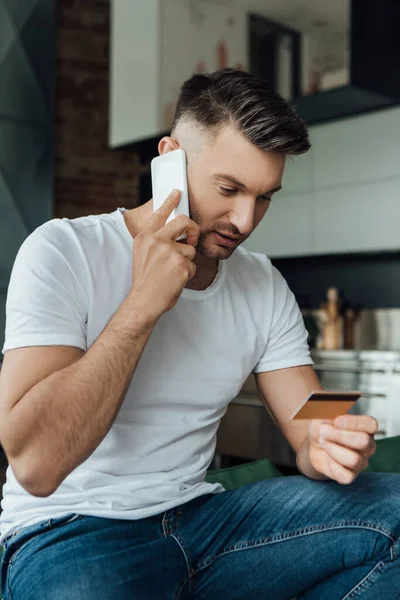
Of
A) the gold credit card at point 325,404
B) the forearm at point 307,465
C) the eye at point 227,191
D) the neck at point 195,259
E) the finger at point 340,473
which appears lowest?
the forearm at point 307,465

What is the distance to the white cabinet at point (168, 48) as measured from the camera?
13.7ft

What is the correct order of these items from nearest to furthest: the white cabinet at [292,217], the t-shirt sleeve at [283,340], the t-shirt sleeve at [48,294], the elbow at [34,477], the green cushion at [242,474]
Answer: the elbow at [34,477]
the t-shirt sleeve at [48,294]
the t-shirt sleeve at [283,340]
the green cushion at [242,474]
the white cabinet at [292,217]

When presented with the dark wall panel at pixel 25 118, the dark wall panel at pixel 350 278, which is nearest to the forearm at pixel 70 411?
the dark wall panel at pixel 350 278

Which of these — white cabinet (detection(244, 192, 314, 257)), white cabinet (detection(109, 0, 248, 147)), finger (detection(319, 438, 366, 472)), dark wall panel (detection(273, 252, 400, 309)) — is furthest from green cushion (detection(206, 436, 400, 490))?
white cabinet (detection(109, 0, 248, 147))

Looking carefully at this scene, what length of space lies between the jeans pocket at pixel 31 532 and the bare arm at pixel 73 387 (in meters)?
0.12

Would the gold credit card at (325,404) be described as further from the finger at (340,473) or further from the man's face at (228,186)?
the man's face at (228,186)

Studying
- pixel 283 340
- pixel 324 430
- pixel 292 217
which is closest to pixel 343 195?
pixel 292 217

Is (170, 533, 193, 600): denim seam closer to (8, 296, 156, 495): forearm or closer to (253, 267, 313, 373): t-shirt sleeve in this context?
(8, 296, 156, 495): forearm

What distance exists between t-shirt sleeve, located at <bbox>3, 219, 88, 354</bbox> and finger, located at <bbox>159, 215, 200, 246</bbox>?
149 mm

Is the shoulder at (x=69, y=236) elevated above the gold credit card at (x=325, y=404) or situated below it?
above

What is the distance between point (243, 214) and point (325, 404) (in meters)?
0.40

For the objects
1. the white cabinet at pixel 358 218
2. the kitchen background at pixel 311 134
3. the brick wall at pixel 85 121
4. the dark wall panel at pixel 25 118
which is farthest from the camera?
the brick wall at pixel 85 121

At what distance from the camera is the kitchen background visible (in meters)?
3.53

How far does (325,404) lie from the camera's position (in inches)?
43.9
